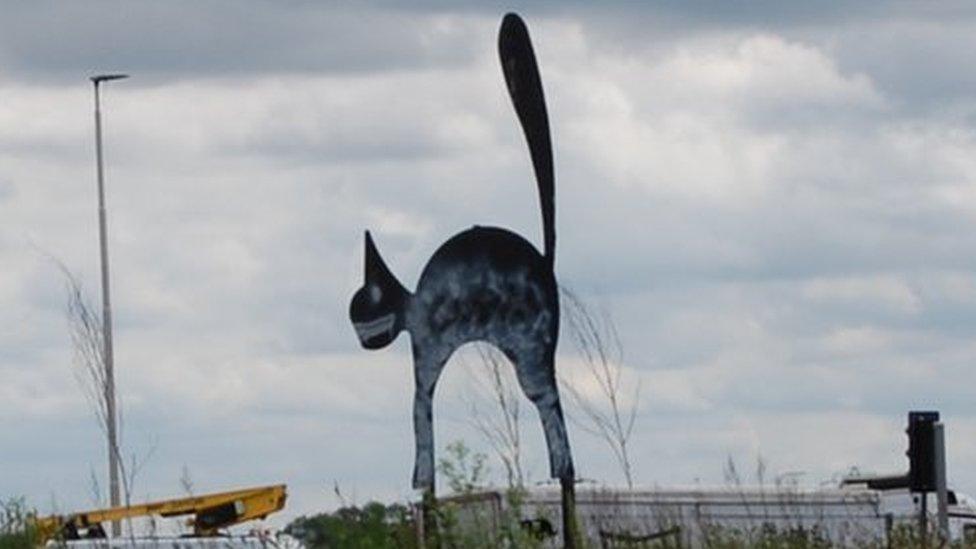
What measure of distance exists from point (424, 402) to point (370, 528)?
6548 millimetres

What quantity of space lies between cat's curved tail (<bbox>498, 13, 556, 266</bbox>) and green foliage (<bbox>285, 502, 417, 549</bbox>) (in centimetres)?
530

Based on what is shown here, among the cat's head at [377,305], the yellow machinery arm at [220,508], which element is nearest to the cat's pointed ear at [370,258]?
the cat's head at [377,305]

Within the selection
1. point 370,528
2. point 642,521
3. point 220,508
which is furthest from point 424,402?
point 220,508

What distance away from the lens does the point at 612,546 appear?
17453mm

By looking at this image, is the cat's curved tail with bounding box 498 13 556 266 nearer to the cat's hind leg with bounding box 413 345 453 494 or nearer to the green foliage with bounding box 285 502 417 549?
the cat's hind leg with bounding box 413 345 453 494

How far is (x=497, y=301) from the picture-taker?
892 inches

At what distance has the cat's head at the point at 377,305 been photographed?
22828mm

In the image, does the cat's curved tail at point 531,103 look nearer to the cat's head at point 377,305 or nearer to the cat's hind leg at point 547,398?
the cat's hind leg at point 547,398

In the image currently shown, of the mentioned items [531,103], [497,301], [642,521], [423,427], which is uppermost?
[531,103]

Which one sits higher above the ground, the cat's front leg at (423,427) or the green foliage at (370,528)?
the cat's front leg at (423,427)

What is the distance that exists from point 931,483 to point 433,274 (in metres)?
4.43

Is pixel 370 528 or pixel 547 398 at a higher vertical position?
pixel 547 398

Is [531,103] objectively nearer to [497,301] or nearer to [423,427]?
[497,301]

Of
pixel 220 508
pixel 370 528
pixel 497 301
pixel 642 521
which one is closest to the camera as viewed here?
pixel 370 528
